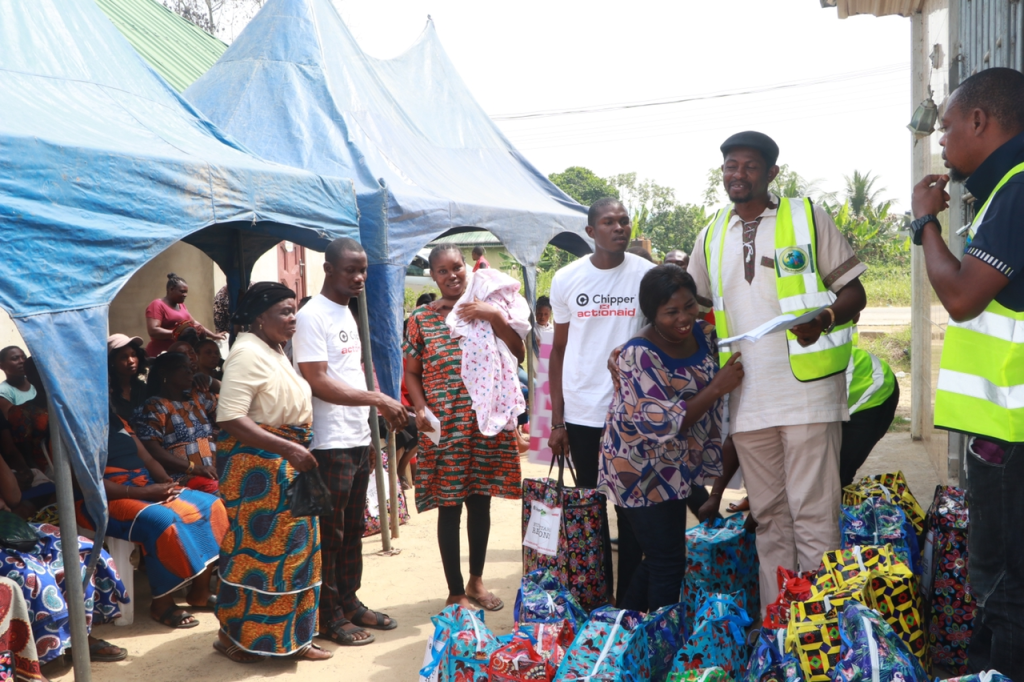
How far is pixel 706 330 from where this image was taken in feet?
13.9

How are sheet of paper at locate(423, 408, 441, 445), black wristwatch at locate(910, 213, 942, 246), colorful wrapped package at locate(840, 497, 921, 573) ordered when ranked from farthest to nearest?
sheet of paper at locate(423, 408, 441, 445) < colorful wrapped package at locate(840, 497, 921, 573) < black wristwatch at locate(910, 213, 942, 246)

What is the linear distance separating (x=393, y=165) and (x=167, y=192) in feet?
9.54

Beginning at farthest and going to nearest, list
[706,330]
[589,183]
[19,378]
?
[589,183] < [19,378] < [706,330]

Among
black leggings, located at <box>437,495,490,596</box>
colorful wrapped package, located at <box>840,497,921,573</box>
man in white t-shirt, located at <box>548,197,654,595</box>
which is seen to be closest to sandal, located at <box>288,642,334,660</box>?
black leggings, located at <box>437,495,490,596</box>

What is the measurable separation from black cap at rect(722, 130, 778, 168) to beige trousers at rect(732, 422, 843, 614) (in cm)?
109

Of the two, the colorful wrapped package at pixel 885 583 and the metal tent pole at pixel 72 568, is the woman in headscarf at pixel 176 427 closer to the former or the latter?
the metal tent pole at pixel 72 568

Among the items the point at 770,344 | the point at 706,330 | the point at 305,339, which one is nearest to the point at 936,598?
the point at 770,344

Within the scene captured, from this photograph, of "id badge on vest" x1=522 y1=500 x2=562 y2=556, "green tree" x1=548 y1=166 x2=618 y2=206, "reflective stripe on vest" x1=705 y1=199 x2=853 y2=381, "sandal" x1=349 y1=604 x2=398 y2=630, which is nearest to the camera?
"reflective stripe on vest" x1=705 y1=199 x2=853 y2=381

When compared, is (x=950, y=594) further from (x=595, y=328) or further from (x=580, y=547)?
(x=595, y=328)

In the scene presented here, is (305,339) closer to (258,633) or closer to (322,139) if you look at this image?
(258,633)

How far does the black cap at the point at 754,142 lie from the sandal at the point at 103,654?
142 inches

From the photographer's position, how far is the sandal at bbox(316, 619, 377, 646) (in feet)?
13.6

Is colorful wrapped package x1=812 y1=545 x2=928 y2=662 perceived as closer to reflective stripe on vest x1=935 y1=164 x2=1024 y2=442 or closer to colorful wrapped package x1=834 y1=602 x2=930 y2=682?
colorful wrapped package x1=834 y1=602 x2=930 y2=682

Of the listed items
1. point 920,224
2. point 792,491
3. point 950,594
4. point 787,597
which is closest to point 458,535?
point 792,491
